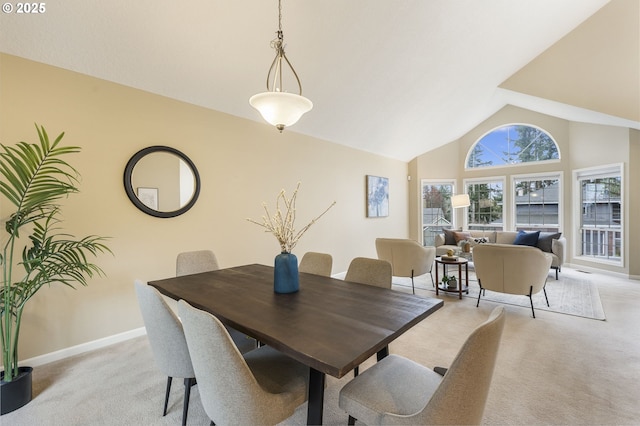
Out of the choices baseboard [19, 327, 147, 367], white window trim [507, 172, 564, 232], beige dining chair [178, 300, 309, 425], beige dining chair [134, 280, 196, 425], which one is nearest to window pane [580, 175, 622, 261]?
white window trim [507, 172, 564, 232]

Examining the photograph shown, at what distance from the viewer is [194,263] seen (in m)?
2.66

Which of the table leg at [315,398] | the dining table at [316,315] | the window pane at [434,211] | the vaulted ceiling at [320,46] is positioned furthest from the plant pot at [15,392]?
the window pane at [434,211]

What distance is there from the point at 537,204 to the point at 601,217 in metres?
1.07

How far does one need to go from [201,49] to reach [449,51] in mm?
3039

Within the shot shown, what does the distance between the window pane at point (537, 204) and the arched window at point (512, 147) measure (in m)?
0.54

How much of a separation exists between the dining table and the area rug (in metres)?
2.91

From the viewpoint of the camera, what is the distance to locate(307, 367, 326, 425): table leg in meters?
1.17

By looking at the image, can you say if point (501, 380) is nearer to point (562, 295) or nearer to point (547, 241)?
point (562, 295)

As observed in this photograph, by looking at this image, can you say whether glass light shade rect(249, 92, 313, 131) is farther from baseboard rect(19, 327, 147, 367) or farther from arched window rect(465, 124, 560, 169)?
arched window rect(465, 124, 560, 169)

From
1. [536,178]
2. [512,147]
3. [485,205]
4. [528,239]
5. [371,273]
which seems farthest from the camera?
[485,205]

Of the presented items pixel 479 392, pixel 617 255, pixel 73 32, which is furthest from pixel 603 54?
pixel 73 32

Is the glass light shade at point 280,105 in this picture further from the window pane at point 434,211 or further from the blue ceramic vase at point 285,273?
the window pane at point 434,211

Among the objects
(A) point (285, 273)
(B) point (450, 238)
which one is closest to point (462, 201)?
(B) point (450, 238)

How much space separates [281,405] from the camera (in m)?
1.18
